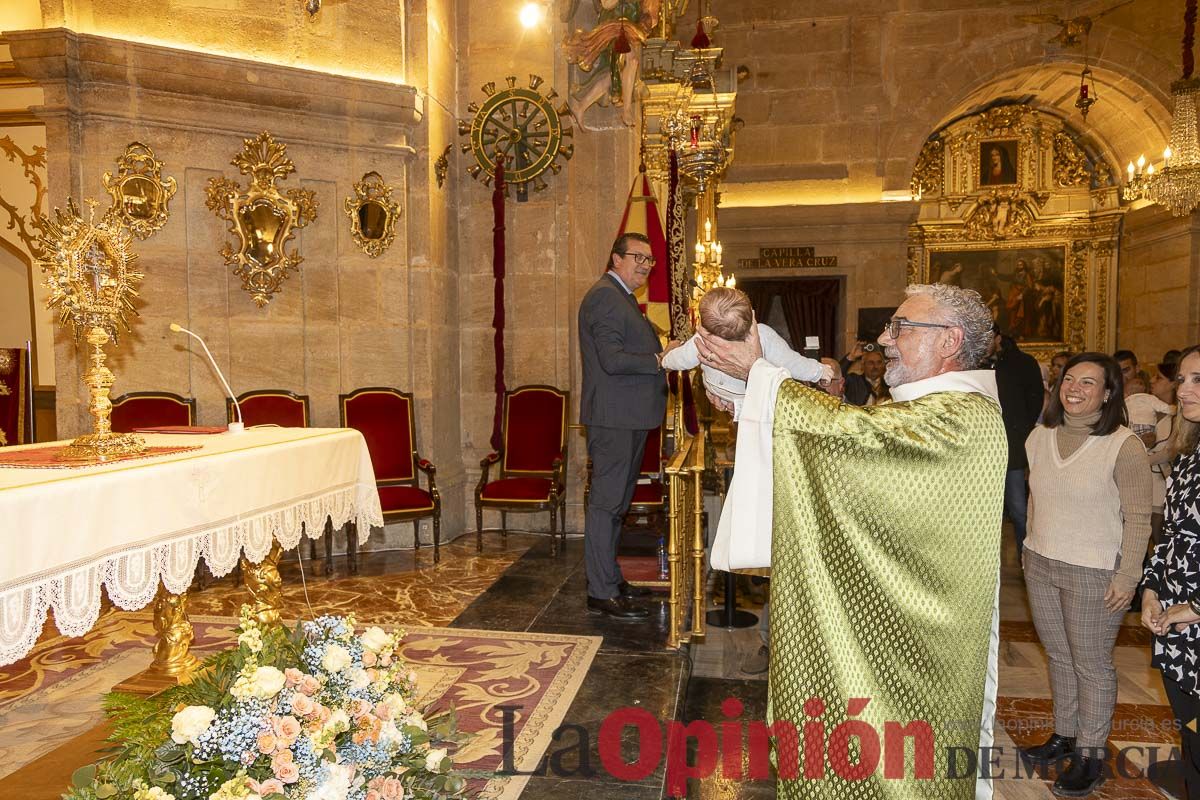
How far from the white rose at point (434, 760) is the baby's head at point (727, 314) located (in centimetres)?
125

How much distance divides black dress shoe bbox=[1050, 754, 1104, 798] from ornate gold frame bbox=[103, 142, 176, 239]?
6.55 meters

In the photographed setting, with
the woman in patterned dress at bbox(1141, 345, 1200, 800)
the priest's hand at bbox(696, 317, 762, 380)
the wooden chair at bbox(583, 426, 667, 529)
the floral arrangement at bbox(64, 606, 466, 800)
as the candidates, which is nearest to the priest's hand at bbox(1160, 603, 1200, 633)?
the woman in patterned dress at bbox(1141, 345, 1200, 800)

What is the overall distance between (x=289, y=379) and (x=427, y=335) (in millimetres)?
1186

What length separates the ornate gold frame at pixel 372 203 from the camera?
648 centimetres

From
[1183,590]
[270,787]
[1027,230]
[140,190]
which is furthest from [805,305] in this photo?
[270,787]

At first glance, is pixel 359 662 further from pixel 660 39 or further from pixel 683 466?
pixel 660 39

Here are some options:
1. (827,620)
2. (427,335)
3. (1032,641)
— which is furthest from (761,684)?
(427,335)

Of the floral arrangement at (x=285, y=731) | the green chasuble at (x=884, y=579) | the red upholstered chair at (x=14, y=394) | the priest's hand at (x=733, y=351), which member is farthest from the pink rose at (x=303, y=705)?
the red upholstered chair at (x=14, y=394)

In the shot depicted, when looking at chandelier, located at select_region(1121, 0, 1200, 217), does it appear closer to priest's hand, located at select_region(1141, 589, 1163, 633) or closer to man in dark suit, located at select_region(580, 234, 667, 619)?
man in dark suit, located at select_region(580, 234, 667, 619)

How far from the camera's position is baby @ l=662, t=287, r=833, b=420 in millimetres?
2105

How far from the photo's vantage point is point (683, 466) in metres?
3.80

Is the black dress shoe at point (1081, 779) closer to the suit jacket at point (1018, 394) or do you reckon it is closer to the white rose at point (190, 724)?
the suit jacket at point (1018, 394)

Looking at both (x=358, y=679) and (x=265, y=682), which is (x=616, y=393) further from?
(x=265, y=682)

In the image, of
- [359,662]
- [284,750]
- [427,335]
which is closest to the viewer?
[284,750]
